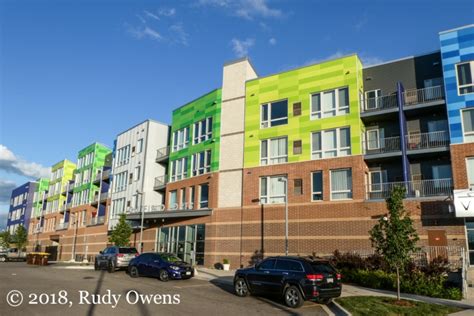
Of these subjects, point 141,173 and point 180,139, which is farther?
point 141,173

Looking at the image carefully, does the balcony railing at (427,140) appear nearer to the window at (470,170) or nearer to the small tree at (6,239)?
the window at (470,170)

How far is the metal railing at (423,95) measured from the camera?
25.0m

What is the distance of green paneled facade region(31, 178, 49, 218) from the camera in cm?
7756

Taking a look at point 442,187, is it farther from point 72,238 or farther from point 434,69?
point 72,238

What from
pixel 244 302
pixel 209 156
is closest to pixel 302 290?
pixel 244 302

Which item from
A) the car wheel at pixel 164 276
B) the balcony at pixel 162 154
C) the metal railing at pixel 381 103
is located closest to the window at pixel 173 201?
the balcony at pixel 162 154

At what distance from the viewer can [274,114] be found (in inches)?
1232

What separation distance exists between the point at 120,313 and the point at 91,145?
5114 centimetres

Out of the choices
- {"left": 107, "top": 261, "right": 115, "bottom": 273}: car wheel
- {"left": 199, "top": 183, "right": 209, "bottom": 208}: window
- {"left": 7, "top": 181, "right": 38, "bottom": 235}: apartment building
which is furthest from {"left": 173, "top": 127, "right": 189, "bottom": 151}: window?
{"left": 7, "top": 181, "right": 38, "bottom": 235}: apartment building

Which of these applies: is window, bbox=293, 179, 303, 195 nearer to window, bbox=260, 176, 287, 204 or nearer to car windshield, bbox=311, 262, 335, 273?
window, bbox=260, 176, 287, 204

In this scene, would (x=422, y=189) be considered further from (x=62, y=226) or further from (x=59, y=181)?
Answer: (x=59, y=181)

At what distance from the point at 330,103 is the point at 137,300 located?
64.3ft

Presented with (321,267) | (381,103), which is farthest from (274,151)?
(321,267)

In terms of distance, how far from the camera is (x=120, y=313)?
12.3m
